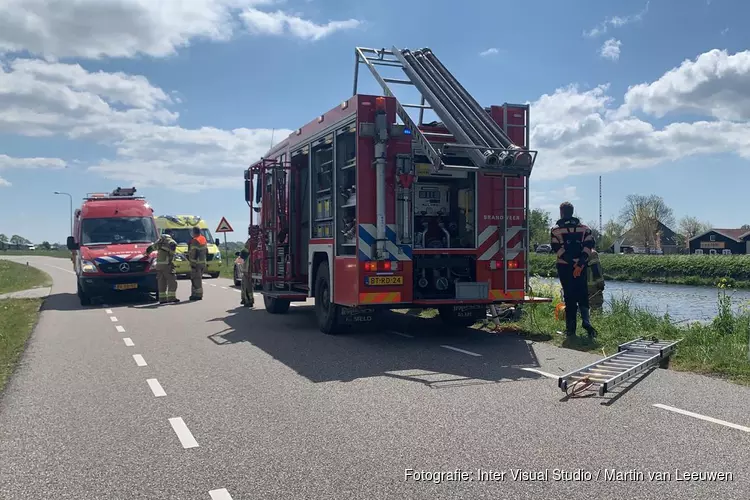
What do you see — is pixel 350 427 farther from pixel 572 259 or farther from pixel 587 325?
pixel 572 259

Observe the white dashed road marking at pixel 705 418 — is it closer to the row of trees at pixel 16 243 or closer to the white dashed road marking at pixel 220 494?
the white dashed road marking at pixel 220 494

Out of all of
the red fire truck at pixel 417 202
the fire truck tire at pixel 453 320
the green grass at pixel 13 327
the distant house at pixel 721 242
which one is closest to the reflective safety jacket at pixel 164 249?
the green grass at pixel 13 327

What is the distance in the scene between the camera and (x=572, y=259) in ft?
32.1

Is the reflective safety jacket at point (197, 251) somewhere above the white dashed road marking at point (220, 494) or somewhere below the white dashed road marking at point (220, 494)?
above

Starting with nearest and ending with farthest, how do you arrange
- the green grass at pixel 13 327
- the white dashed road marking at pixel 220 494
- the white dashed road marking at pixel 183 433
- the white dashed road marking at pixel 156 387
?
the white dashed road marking at pixel 220 494 < the white dashed road marking at pixel 183 433 < the white dashed road marking at pixel 156 387 < the green grass at pixel 13 327

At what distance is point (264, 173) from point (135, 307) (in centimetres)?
526

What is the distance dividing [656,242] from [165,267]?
7931cm

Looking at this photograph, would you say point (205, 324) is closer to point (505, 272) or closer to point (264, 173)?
point (264, 173)

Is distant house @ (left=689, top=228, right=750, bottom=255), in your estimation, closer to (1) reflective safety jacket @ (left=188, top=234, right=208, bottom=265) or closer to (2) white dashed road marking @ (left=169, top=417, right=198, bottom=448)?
(1) reflective safety jacket @ (left=188, top=234, right=208, bottom=265)

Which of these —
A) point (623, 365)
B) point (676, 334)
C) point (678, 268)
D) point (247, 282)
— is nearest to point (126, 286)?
point (247, 282)

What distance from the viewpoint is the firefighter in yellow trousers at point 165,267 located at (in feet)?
55.9

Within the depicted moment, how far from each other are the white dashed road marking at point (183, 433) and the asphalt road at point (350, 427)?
0.6 inches

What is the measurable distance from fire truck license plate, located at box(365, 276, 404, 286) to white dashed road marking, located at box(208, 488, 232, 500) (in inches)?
209

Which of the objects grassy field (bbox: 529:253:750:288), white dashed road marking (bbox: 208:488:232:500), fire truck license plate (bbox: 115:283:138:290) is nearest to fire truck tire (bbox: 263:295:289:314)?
fire truck license plate (bbox: 115:283:138:290)
